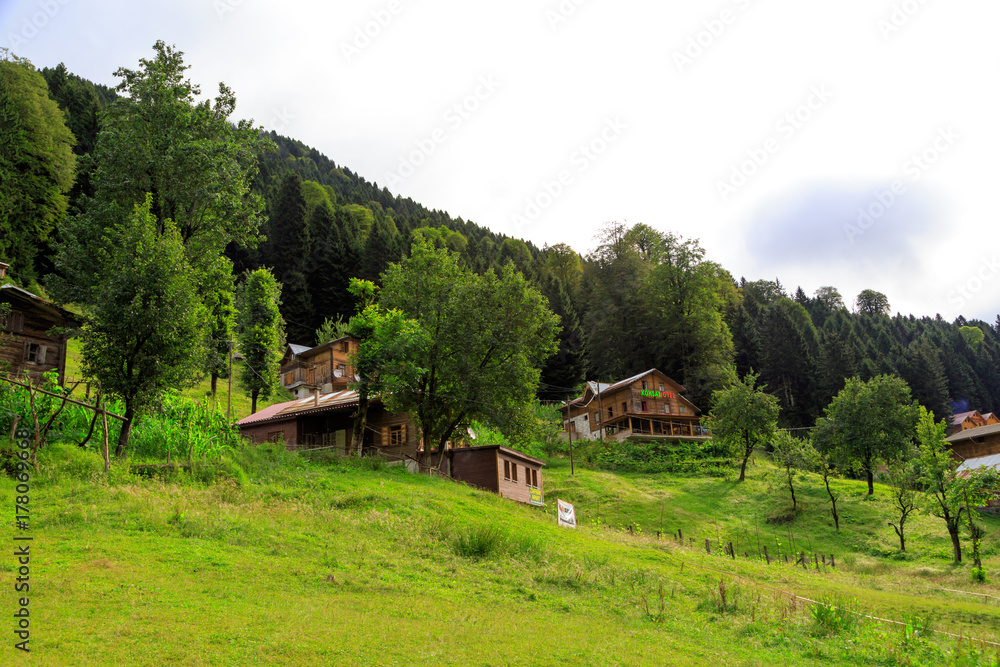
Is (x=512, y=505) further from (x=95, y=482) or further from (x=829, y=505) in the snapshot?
(x=829, y=505)

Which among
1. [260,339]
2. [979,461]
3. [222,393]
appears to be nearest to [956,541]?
[979,461]

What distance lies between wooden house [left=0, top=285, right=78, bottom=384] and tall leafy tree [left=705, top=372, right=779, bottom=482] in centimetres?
4687

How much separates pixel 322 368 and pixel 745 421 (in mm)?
41187

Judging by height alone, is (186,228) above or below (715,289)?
below

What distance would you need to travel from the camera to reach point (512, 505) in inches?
1353

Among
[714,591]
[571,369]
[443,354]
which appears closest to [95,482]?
[714,591]

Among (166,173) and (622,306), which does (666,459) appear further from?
(166,173)

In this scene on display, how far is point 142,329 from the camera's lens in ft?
76.8

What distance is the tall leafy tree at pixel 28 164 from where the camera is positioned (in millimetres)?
56125

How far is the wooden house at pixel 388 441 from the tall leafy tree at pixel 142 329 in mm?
17392

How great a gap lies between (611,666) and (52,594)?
9.52 metres

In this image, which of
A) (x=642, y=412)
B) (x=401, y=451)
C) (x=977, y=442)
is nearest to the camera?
(x=401, y=451)

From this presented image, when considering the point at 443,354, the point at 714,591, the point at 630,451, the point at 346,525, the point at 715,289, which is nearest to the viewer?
the point at 714,591

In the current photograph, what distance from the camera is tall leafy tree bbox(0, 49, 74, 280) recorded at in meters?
56.1
